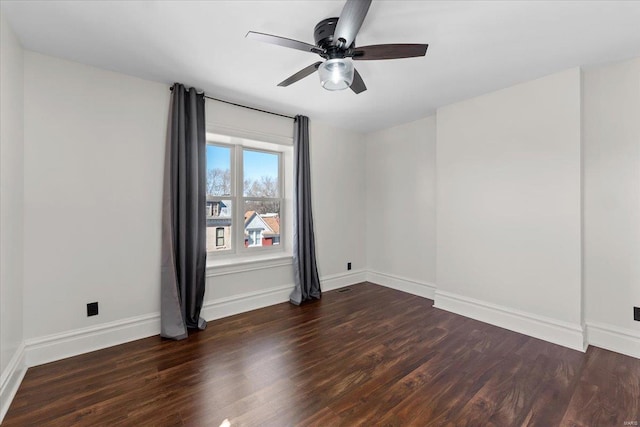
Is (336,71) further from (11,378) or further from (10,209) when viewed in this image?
(11,378)

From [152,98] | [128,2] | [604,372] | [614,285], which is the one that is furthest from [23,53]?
[614,285]

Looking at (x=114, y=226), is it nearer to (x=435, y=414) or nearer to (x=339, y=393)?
(x=339, y=393)

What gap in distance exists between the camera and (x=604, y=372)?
216 cm

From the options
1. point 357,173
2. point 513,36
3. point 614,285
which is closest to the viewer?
point 513,36

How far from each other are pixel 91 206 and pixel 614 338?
487 centimetres

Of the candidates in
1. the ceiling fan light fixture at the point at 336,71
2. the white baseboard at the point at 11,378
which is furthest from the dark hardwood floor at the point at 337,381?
the ceiling fan light fixture at the point at 336,71

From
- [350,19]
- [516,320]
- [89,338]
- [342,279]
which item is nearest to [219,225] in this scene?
[89,338]

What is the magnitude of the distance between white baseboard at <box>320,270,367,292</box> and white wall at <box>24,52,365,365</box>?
156 cm

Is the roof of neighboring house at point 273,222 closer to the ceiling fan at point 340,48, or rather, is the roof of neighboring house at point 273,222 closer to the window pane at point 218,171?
the window pane at point 218,171

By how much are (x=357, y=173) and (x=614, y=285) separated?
10.9 feet

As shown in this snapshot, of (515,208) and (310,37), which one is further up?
(310,37)

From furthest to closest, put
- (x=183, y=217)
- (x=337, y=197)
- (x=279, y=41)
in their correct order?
1. (x=337, y=197)
2. (x=183, y=217)
3. (x=279, y=41)

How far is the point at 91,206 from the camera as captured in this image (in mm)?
2533

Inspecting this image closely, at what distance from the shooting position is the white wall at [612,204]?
7.97 ft
